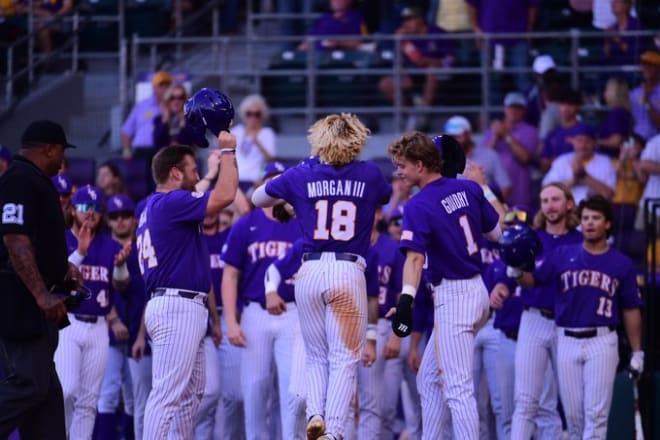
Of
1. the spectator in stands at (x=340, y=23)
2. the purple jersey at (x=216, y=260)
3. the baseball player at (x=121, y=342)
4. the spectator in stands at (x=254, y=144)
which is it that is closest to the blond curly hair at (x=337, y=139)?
the purple jersey at (x=216, y=260)

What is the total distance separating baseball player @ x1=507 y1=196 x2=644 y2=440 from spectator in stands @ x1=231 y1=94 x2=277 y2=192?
4.53m

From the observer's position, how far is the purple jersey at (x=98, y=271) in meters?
10.3

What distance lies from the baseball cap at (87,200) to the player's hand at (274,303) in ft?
4.94

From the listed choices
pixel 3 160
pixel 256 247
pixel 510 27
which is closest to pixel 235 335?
pixel 256 247

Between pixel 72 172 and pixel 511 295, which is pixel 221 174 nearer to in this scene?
pixel 511 295

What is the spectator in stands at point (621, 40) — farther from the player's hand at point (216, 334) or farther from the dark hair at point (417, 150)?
the dark hair at point (417, 150)

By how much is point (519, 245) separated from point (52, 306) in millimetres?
3337

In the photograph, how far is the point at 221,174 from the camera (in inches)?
334

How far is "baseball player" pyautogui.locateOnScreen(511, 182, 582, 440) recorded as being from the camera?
1025 centimetres

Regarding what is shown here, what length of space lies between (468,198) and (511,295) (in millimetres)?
2075

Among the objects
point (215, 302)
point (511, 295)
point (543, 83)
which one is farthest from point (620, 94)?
point (215, 302)

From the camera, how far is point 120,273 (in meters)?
10.9

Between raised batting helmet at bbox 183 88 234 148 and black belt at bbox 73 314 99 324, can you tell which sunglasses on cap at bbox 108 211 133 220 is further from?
raised batting helmet at bbox 183 88 234 148

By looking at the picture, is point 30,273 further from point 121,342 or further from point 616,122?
point 616,122
